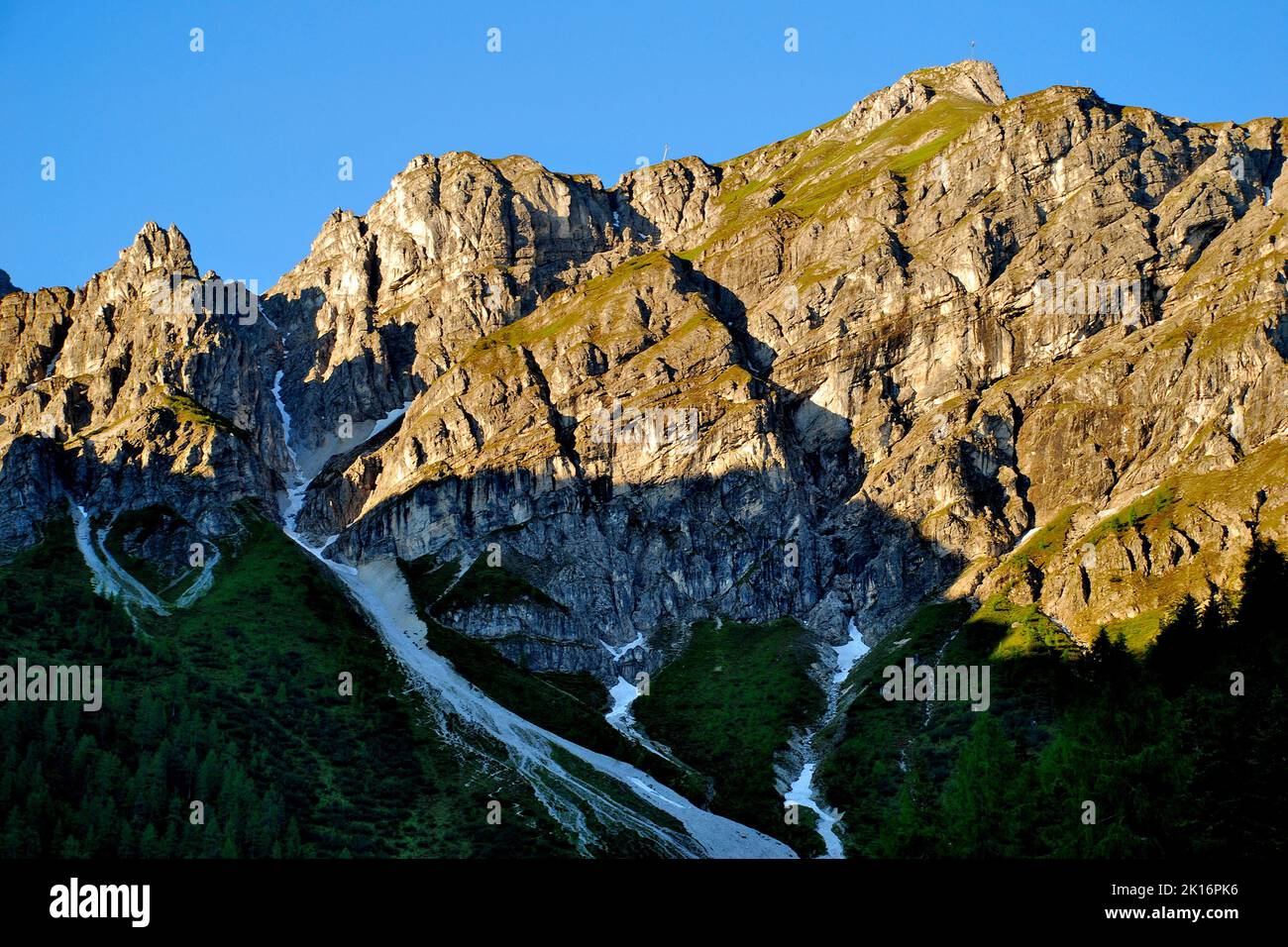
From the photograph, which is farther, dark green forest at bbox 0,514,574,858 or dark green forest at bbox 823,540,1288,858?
dark green forest at bbox 0,514,574,858

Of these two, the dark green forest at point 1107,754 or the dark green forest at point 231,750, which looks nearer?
the dark green forest at point 1107,754

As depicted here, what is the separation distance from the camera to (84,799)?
364 feet

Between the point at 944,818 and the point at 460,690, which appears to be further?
the point at 460,690

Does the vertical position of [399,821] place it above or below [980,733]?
below

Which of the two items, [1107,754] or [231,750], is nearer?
[1107,754]

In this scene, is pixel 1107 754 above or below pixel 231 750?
above
